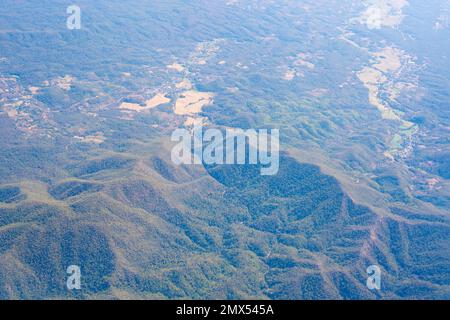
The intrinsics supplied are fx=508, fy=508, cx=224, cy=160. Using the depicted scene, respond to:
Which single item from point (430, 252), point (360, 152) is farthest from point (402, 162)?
point (430, 252)

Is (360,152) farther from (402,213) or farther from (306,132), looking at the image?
(402,213)

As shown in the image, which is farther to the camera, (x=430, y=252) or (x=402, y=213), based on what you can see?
(x=402, y=213)

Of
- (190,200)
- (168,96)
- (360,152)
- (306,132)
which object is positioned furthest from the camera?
(168,96)

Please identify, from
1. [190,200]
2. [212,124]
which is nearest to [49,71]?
[212,124]

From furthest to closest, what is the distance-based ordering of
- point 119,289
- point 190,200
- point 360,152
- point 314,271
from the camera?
1. point 360,152
2. point 190,200
3. point 314,271
4. point 119,289

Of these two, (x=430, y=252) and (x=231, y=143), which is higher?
(x=231, y=143)

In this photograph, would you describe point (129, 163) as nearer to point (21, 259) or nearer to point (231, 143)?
point (231, 143)
